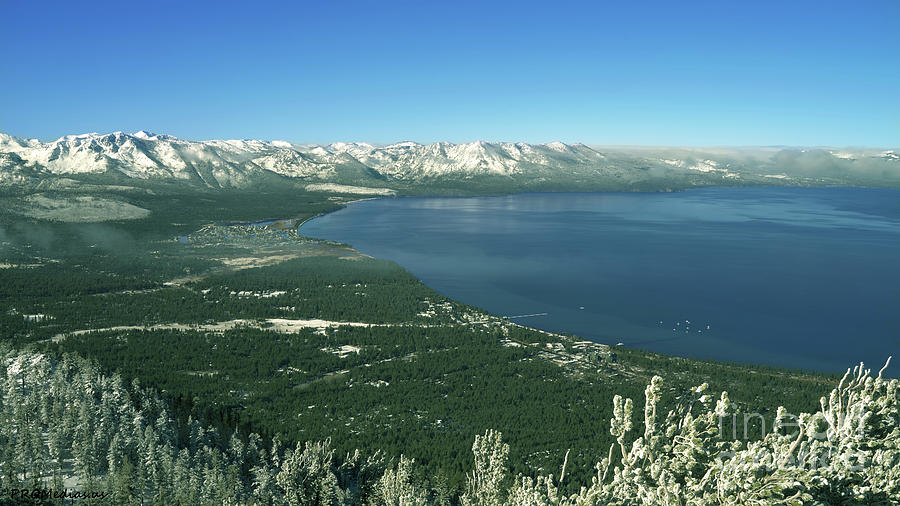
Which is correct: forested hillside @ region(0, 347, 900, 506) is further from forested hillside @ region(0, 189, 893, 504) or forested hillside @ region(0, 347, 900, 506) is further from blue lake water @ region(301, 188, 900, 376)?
blue lake water @ region(301, 188, 900, 376)

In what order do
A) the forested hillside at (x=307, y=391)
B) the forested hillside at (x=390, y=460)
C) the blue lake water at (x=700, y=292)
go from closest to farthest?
the forested hillside at (x=390, y=460) → the forested hillside at (x=307, y=391) → the blue lake water at (x=700, y=292)

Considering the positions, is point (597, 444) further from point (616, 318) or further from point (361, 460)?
point (616, 318)

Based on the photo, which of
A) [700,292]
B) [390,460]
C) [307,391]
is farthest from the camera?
[700,292]

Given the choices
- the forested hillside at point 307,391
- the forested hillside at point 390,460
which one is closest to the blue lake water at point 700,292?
the forested hillside at point 307,391

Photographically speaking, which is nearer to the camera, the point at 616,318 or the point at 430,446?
the point at 430,446

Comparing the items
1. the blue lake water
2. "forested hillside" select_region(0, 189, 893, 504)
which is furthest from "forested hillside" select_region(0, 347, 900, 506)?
the blue lake water

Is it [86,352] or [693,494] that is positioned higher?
[693,494]

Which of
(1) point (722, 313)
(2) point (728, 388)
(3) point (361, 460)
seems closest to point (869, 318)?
(1) point (722, 313)

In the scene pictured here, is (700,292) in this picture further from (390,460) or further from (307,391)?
(390,460)

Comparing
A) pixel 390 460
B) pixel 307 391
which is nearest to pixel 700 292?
pixel 307 391

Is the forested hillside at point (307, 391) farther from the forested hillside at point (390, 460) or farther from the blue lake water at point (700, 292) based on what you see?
the blue lake water at point (700, 292)

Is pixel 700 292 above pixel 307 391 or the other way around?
above
